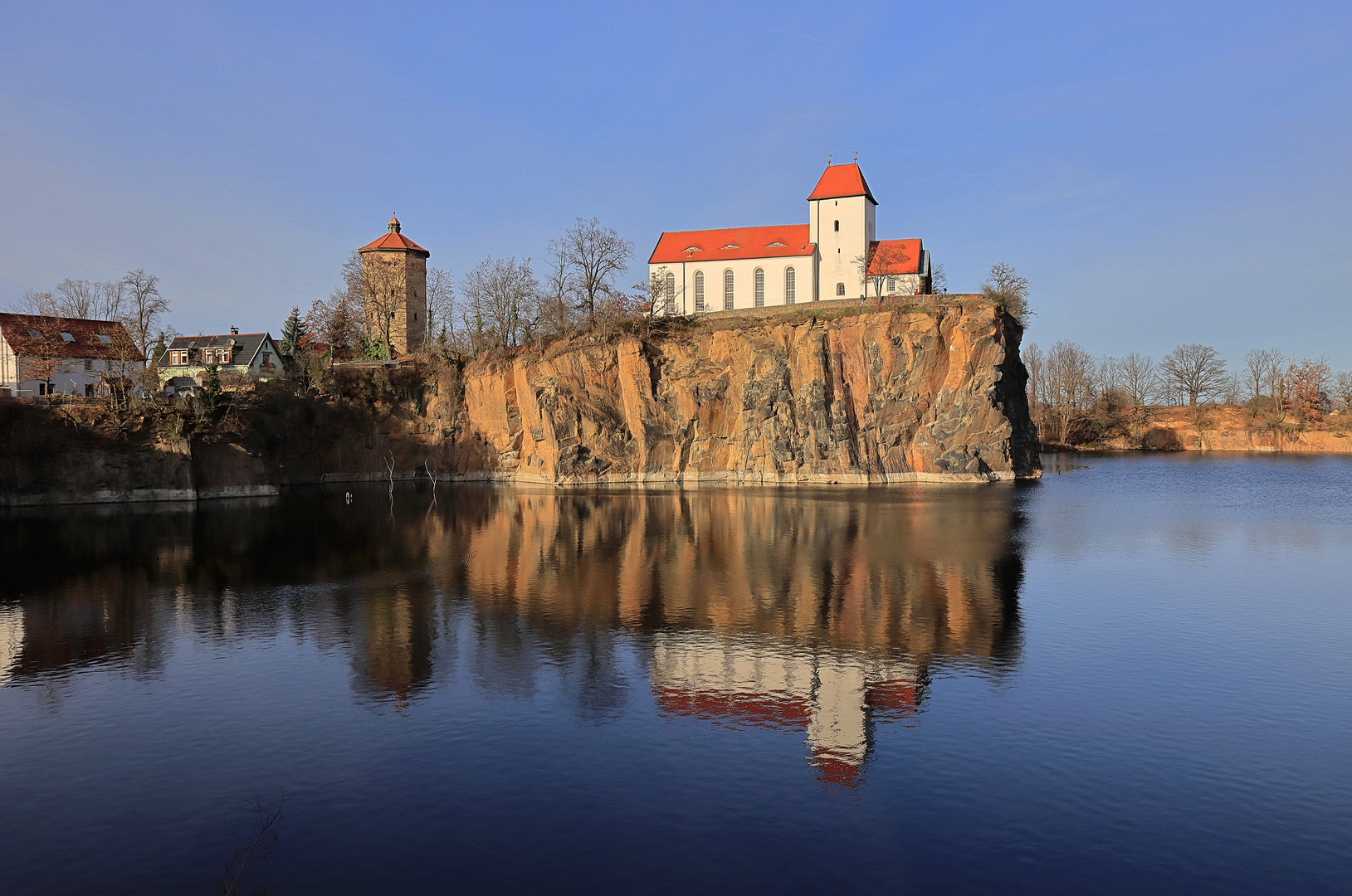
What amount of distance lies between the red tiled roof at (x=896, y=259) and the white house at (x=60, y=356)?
60064mm

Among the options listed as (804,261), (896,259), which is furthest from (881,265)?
(804,261)

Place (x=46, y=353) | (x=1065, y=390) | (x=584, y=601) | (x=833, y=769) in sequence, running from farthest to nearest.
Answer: (x=1065, y=390) → (x=46, y=353) → (x=584, y=601) → (x=833, y=769)

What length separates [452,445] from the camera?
76.3 m

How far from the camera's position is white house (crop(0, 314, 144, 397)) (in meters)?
60.1

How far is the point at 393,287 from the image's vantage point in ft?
275

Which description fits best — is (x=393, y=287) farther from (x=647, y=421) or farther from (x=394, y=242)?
(x=647, y=421)

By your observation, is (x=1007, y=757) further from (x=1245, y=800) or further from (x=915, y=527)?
(x=915, y=527)

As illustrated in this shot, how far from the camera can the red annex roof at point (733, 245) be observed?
76475 millimetres

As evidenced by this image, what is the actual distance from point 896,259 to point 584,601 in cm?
5823

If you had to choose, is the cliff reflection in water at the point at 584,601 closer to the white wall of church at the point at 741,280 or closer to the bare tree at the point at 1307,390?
the white wall of church at the point at 741,280

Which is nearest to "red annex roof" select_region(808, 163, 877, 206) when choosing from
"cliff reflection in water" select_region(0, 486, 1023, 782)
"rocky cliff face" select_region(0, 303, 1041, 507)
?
"rocky cliff face" select_region(0, 303, 1041, 507)

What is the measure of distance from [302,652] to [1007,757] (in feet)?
52.6

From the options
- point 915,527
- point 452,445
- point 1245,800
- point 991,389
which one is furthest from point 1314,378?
point 1245,800

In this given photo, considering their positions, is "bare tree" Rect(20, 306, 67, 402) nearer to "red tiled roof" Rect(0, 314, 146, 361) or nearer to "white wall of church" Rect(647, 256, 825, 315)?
"red tiled roof" Rect(0, 314, 146, 361)
